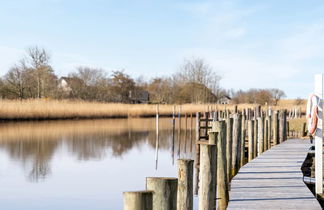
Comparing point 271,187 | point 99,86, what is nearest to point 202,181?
point 271,187

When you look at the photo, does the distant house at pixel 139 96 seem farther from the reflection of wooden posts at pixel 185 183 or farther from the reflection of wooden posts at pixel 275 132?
the reflection of wooden posts at pixel 185 183

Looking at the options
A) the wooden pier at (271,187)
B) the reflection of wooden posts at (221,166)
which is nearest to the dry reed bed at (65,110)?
the wooden pier at (271,187)

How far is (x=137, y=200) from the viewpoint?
365cm

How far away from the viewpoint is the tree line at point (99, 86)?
48.9 m

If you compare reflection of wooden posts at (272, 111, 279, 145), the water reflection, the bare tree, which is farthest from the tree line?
reflection of wooden posts at (272, 111, 279, 145)

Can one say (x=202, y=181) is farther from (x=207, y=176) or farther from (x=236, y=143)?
(x=236, y=143)

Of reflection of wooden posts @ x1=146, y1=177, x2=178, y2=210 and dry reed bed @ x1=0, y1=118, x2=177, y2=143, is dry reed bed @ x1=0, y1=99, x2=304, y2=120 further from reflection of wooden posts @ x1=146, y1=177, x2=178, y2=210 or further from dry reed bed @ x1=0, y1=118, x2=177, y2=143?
reflection of wooden posts @ x1=146, y1=177, x2=178, y2=210

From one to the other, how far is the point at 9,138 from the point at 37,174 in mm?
10636

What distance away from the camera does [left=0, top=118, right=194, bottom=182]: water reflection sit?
17675mm

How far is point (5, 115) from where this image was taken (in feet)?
109

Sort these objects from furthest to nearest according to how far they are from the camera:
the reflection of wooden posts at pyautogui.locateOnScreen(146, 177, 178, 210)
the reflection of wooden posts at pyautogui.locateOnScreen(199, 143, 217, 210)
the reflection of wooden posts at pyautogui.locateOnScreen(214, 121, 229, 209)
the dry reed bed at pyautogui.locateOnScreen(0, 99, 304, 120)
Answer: the dry reed bed at pyautogui.locateOnScreen(0, 99, 304, 120)
the reflection of wooden posts at pyautogui.locateOnScreen(214, 121, 229, 209)
the reflection of wooden posts at pyautogui.locateOnScreen(199, 143, 217, 210)
the reflection of wooden posts at pyautogui.locateOnScreen(146, 177, 178, 210)

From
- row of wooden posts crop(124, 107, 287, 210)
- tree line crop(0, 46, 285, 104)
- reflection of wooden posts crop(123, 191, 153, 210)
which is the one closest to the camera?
reflection of wooden posts crop(123, 191, 153, 210)

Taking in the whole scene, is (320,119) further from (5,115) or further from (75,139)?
(5,115)

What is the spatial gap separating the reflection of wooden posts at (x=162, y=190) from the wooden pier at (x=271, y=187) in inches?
94.9
